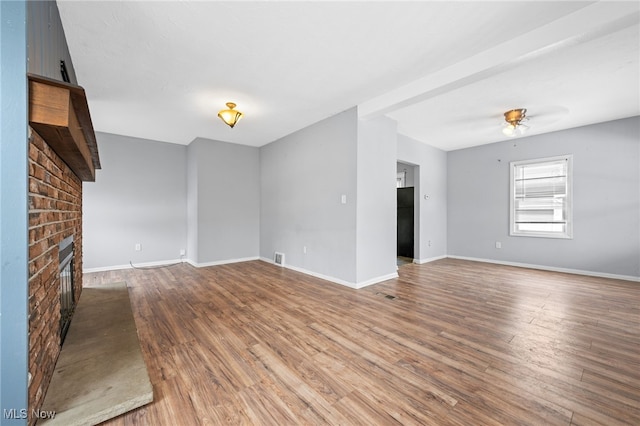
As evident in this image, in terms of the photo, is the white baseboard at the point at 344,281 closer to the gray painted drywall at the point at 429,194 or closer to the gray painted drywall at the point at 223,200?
the gray painted drywall at the point at 223,200

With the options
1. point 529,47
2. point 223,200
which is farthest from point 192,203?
point 529,47

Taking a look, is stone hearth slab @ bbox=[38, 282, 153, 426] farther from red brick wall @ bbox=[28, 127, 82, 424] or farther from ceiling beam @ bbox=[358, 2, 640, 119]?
ceiling beam @ bbox=[358, 2, 640, 119]

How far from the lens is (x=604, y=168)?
4.42 meters

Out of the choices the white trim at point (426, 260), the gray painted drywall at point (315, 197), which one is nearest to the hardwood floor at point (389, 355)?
the gray painted drywall at point (315, 197)

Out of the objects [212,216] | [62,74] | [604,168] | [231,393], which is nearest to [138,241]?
[212,216]

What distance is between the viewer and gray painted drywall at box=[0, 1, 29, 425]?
1.08 metres

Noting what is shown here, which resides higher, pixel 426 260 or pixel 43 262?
pixel 43 262

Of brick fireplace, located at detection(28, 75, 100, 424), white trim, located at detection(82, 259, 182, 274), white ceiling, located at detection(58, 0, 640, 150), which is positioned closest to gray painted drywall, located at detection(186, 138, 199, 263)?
white trim, located at detection(82, 259, 182, 274)

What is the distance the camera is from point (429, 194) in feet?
19.3

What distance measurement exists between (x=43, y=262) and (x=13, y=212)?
455 mm

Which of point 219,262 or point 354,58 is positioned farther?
point 219,262

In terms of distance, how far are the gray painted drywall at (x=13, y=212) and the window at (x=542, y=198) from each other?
22.3ft

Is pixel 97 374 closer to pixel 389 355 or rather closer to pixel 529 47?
pixel 389 355

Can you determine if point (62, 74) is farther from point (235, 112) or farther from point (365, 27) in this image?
point (365, 27)
